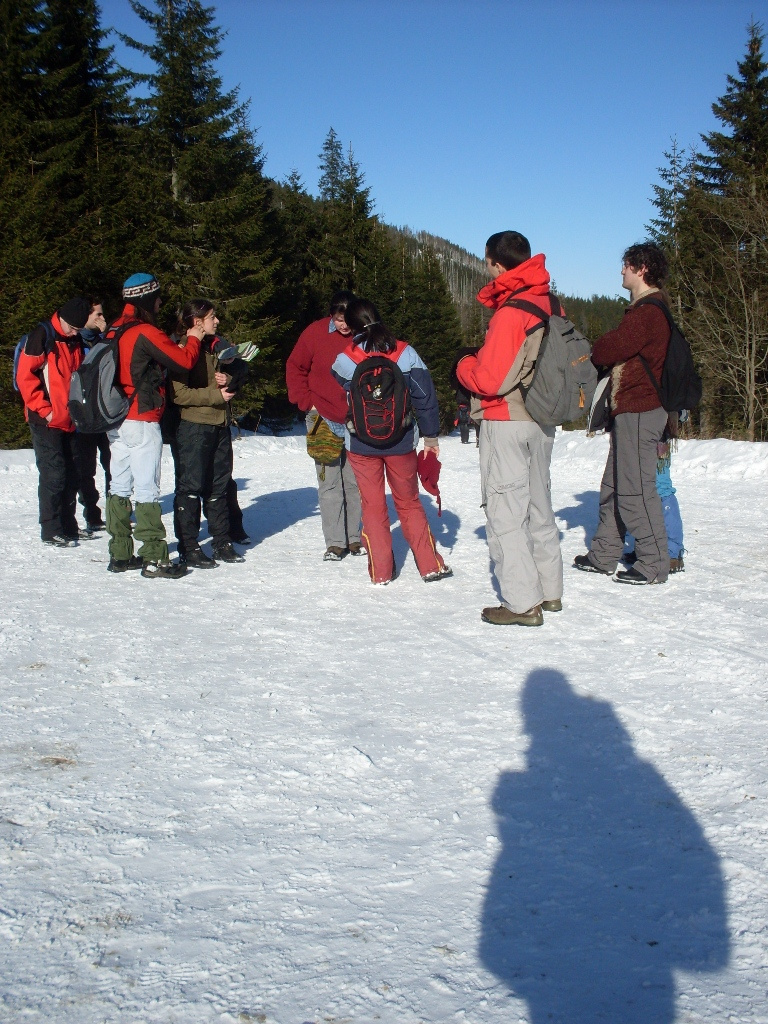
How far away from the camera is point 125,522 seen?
6.23 metres

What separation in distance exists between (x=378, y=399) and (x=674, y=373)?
198 cm

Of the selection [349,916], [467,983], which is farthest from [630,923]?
[349,916]

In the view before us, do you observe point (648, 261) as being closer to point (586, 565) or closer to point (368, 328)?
point (368, 328)

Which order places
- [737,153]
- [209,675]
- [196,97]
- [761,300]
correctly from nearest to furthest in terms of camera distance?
1. [209,675]
2. [761,300]
3. [196,97]
4. [737,153]

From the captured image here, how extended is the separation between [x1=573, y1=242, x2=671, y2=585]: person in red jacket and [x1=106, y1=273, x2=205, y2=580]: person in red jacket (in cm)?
307

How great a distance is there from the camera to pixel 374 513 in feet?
18.8

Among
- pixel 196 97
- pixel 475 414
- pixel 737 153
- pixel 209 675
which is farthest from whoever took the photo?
pixel 737 153

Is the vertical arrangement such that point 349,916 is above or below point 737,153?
below

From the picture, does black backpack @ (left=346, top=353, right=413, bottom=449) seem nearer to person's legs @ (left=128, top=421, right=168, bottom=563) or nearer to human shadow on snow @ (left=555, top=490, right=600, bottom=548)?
person's legs @ (left=128, top=421, right=168, bottom=563)

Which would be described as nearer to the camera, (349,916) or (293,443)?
(349,916)

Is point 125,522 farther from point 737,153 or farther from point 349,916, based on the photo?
point 737,153

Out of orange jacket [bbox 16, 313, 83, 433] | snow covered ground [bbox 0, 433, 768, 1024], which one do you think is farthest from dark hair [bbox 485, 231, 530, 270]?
orange jacket [bbox 16, 313, 83, 433]

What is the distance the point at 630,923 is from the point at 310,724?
165cm

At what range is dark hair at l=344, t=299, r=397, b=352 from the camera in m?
5.53
